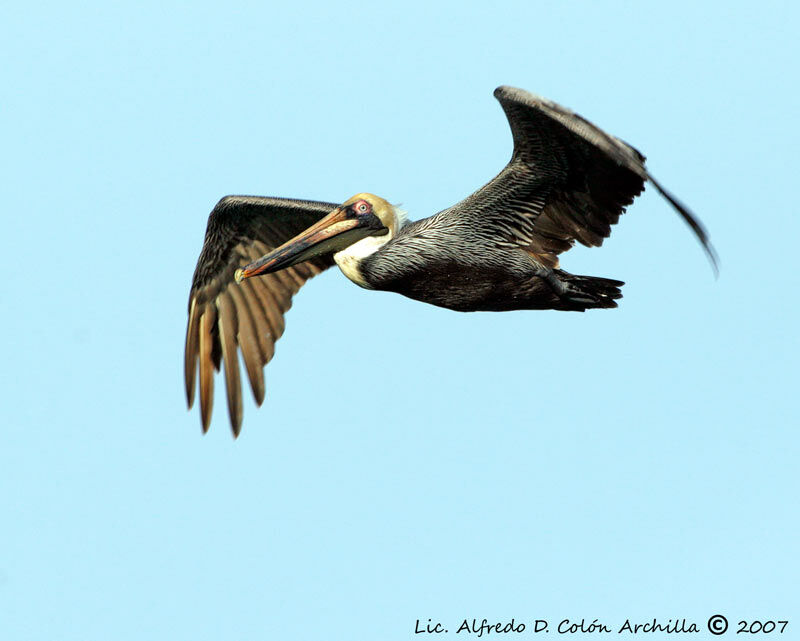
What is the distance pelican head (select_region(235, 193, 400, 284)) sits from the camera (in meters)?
9.11

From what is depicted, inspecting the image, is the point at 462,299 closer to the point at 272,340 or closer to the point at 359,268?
the point at 359,268

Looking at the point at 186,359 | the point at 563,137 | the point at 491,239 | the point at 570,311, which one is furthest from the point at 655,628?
the point at 186,359

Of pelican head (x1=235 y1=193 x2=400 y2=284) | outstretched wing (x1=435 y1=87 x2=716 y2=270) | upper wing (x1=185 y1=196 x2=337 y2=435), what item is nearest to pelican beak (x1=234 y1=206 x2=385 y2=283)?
pelican head (x1=235 y1=193 x2=400 y2=284)

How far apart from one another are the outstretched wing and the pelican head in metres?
0.53

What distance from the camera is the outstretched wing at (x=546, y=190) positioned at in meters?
8.20

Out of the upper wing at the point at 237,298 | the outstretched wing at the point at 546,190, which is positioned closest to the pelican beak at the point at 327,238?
the outstretched wing at the point at 546,190

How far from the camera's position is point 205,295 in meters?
10.8

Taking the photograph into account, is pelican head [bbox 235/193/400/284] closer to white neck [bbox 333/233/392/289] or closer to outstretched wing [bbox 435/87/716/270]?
white neck [bbox 333/233/392/289]

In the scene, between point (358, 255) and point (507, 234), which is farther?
point (358, 255)

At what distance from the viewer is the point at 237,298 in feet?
35.8

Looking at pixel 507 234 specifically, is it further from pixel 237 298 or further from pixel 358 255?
pixel 237 298

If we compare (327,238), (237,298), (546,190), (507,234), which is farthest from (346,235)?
(237,298)

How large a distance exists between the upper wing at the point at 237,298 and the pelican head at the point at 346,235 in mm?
1153

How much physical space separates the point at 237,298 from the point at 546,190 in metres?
3.39
